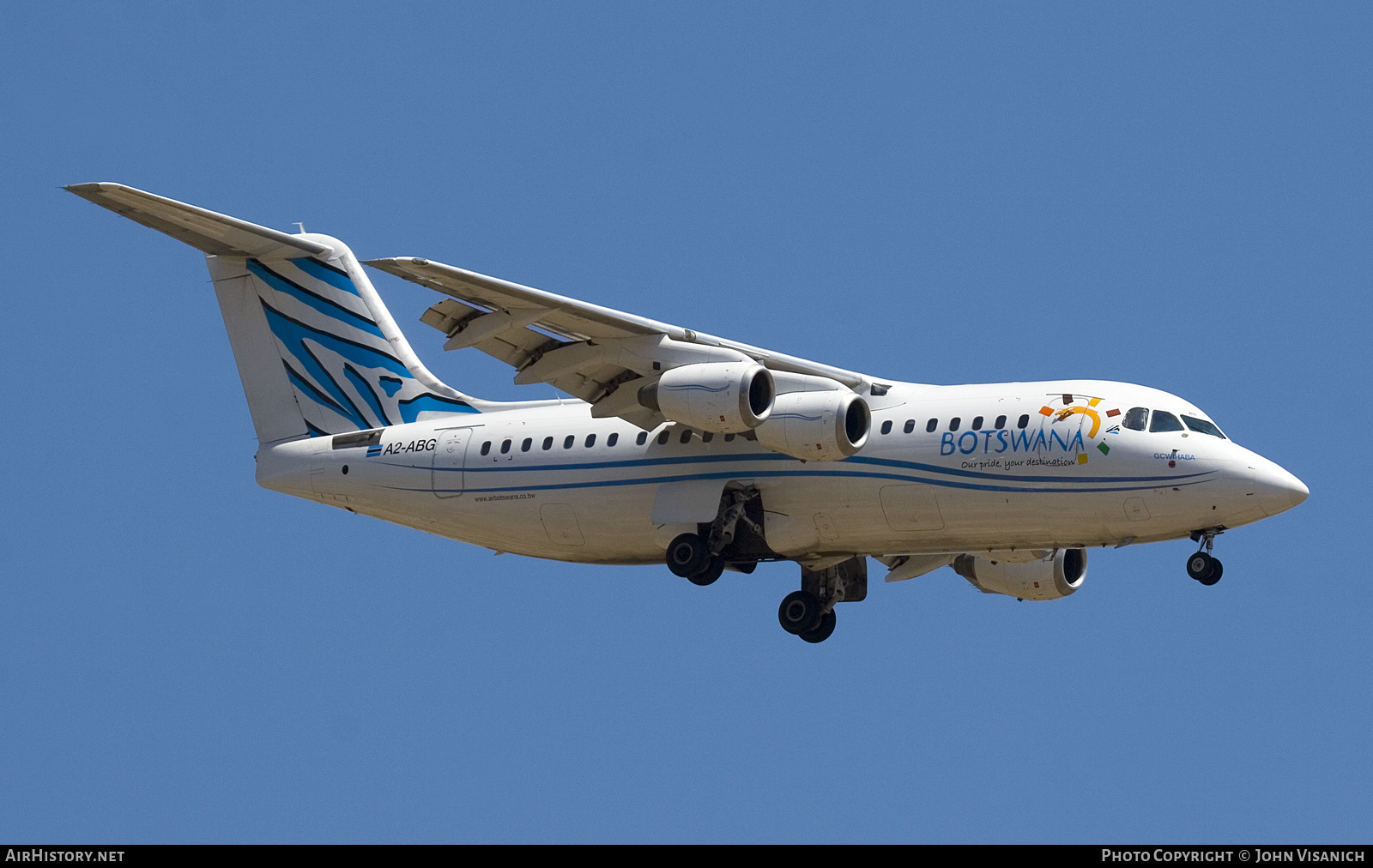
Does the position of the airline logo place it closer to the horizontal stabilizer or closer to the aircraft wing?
the aircraft wing

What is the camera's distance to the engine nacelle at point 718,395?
1895 cm

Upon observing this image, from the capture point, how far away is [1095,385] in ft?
63.3

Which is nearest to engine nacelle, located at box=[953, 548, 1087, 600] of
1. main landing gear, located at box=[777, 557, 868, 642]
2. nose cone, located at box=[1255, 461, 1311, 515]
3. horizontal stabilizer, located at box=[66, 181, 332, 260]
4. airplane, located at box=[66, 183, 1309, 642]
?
airplane, located at box=[66, 183, 1309, 642]

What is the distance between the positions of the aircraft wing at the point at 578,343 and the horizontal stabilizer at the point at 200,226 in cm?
291

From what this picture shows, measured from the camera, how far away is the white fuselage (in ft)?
61.3

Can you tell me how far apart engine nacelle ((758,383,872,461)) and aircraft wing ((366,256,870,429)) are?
65cm

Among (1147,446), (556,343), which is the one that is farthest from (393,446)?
(1147,446)

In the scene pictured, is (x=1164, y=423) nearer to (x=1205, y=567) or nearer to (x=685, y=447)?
(x=1205, y=567)

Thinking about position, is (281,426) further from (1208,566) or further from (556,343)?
(1208,566)

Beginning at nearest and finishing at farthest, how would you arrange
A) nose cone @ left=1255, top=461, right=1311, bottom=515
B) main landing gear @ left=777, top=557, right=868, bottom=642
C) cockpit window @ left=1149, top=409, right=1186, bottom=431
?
nose cone @ left=1255, top=461, right=1311, bottom=515 < cockpit window @ left=1149, top=409, right=1186, bottom=431 < main landing gear @ left=777, top=557, right=868, bottom=642

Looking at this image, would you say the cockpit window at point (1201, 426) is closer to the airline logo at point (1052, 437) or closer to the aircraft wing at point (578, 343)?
the airline logo at point (1052, 437)

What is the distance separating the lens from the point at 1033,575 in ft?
72.0

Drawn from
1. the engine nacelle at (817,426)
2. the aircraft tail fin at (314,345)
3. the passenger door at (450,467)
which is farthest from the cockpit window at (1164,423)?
the aircraft tail fin at (314,345)

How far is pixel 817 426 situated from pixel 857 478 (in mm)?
855
